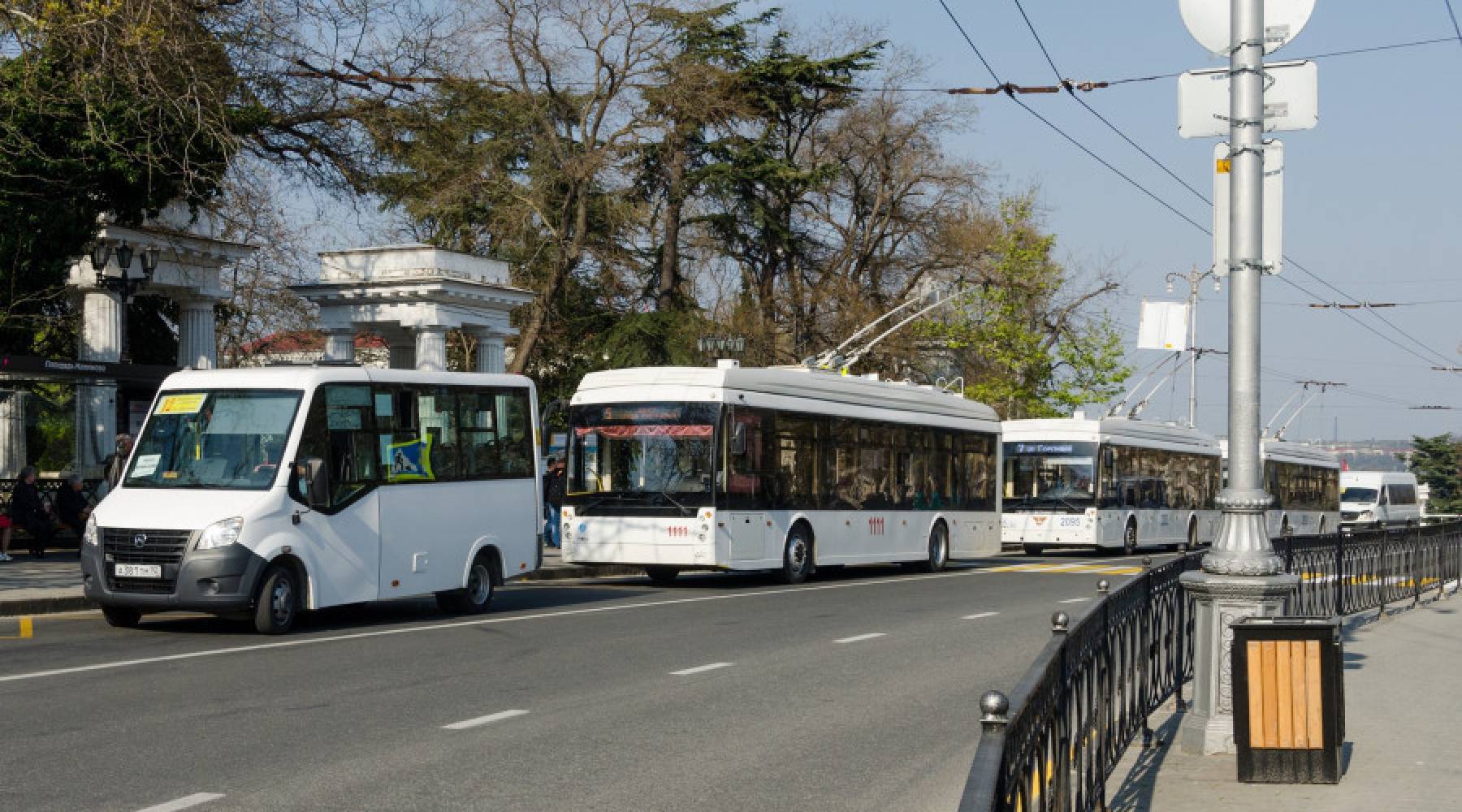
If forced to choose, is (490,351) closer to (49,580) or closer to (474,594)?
(49,580)

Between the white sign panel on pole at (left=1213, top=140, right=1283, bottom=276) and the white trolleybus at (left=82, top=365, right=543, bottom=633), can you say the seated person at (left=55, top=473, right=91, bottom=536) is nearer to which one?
the white trolleybus at (left=82, top=365, right=543, bottom=633)

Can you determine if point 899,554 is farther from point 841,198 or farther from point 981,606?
point 841,198

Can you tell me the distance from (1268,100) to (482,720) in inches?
237

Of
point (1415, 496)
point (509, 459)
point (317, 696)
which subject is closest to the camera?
point (317, 696)

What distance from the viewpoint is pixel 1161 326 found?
45812mm

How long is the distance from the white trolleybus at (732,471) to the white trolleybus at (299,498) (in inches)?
186

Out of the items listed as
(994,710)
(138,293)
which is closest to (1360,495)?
(138,293)

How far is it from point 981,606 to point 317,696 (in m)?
11.1

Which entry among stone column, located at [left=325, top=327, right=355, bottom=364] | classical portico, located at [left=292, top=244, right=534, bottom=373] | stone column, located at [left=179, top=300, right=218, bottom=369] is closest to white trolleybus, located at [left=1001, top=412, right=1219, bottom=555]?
classical portico, located at [left=292, top=244, right=534, bottom=373]

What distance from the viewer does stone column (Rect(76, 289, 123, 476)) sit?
96.7 ft

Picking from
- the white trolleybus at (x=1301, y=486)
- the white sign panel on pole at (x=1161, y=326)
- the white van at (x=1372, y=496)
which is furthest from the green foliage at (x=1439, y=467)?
the white sign panel on pole at (x=1161, y=326)

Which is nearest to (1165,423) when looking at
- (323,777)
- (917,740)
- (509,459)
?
(509,459)

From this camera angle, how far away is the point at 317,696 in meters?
11.1

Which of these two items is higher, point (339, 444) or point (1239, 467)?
point (339, 444)
